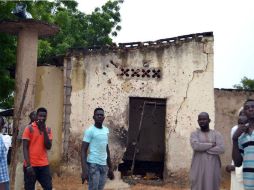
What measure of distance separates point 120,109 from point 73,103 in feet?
3.44

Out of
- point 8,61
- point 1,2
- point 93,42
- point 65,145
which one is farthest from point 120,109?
point 93,42

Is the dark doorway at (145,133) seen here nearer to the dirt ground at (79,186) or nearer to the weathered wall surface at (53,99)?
the dirt ground at (79,186)

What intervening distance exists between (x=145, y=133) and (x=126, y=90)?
4.14 ft

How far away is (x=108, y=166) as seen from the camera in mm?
6742

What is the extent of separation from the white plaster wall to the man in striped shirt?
641 cm

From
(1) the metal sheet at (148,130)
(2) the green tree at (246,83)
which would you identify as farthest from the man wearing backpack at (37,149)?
(2) the green tree at (246,83)

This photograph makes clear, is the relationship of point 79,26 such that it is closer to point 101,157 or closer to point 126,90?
point 126,90

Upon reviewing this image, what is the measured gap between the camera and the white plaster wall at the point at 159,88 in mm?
10852

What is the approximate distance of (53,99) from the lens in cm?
1093

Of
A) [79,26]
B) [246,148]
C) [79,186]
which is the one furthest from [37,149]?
[79,26]

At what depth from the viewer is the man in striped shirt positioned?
431 centimetres

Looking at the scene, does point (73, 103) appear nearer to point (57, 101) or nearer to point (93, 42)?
point (57, 101)

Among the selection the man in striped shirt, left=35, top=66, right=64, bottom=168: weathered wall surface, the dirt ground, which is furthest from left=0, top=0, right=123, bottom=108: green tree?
the man in striped shirt

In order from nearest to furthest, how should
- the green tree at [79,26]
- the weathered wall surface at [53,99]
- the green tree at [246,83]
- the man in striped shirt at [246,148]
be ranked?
the man in striped shirt at [246,148], the weathered wall surface at [53,99], the green tree at [79,26], the green tree at [246,83]
